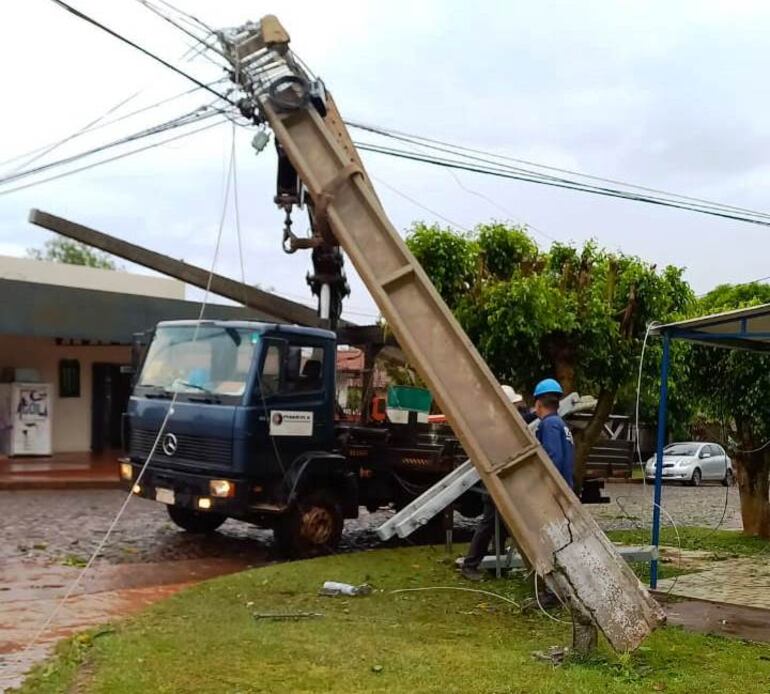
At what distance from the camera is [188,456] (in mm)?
10305

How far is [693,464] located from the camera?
28703 mm

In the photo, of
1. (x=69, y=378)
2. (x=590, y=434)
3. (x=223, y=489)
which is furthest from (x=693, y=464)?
(x=223, y=489)

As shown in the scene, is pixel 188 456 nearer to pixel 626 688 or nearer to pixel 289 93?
pixel 289 93

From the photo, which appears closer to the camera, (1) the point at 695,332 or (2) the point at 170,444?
(1) the point at 695,332

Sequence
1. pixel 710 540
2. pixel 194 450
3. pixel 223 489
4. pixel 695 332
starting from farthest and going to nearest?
pixel 710 540 → pixel 194 450 → pixel 223 489 → pixel 695 332

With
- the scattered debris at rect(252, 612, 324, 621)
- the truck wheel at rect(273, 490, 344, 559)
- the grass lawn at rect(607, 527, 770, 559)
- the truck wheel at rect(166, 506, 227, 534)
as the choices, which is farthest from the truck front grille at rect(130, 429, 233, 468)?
the grass lawn at rect(607, 527, 770, 559)

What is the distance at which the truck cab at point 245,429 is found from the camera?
1014 centimetres

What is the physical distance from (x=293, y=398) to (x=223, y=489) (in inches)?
52.7

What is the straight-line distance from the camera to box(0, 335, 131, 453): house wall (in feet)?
73.3

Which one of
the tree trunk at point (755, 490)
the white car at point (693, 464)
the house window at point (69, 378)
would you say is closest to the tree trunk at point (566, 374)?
the tree trunk at point (755, 490)

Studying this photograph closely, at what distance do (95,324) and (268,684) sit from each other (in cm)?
1578

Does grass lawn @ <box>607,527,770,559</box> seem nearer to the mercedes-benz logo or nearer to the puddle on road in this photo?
the puddle on road

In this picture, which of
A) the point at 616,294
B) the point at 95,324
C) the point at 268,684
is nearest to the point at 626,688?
the point at 268,684

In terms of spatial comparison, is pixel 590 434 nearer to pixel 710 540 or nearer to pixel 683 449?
pixel 710 540
